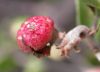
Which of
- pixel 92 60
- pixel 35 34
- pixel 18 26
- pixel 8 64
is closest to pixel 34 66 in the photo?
pixel 8 64

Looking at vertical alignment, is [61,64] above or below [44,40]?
below

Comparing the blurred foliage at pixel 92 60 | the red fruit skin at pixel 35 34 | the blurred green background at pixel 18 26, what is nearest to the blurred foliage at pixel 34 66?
the blurred green background at pixel 18 26

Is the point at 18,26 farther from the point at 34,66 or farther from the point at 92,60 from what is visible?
the point at 92,60

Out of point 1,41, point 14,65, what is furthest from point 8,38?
point 14,65

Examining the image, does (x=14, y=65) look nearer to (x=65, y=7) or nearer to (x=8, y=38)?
(x=8, y=38)

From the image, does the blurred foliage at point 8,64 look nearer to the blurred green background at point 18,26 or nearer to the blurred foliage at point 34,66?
the blurred green background at point 18,26

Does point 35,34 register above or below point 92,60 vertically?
above
